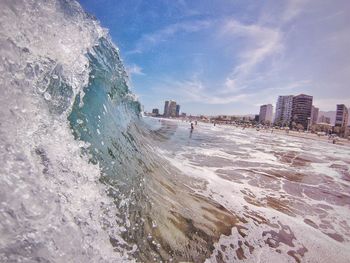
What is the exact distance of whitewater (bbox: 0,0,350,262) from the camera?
237cm

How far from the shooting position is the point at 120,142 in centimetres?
599

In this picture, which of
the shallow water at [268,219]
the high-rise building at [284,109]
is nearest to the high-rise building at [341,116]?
the high-rise building at [284,109]

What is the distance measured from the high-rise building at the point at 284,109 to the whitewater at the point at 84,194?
14747 cm

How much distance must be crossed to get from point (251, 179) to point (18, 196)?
8.57 meters

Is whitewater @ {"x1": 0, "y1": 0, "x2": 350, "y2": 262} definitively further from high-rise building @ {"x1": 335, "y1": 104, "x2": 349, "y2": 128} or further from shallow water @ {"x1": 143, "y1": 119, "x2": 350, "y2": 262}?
high-rise building @ {"x1": 335, "y1": 104, "x2": 349, "y2": 128}

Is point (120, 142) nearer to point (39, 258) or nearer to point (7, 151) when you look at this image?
point (7, 151)

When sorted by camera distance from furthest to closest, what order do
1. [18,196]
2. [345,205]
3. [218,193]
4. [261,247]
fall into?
[345,205] < [218,193] < [261,247] < [18,196]

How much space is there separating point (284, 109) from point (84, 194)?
6911 inches

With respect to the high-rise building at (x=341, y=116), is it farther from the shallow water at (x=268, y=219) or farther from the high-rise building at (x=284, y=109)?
the shallow water at (x=268, y=219)

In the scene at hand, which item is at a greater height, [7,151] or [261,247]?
[7,151]

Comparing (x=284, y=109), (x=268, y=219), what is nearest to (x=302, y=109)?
(x=284, y=109)

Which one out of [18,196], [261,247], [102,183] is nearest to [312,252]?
[261,247]

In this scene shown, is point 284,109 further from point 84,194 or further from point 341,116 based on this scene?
point 84,194

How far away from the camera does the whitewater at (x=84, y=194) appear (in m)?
2.37
